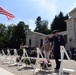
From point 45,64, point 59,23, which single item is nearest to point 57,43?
point 45,64

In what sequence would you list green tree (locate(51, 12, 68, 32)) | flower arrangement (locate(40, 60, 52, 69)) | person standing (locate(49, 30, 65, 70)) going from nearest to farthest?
flower arrangement (locate(40, 60, 52, 69)) < person standing (locate(49, 30, 65, 70)) < green tree (locate(51, 12, 68, 32))

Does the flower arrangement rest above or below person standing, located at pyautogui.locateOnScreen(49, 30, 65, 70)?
below

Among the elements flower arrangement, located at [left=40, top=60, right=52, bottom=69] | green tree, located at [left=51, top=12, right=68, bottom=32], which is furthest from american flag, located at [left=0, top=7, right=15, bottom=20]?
green tree, located at [left=51, top=12, right=68, bottom=32]

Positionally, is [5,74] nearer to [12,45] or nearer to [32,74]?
[32,74]

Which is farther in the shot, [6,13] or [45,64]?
[6,13]

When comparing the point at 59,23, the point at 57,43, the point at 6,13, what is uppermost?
the point at 59,23

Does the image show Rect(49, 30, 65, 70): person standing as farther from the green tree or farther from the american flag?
the green tree

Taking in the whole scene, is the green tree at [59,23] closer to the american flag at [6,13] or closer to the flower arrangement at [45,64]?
the american flag at [6,13]

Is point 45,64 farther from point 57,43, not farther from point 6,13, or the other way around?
point 6,13

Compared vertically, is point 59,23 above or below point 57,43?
above

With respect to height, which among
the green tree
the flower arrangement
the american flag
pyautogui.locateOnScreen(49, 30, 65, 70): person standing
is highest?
the green tree

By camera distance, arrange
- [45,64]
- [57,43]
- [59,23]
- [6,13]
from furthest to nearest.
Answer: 1. [59,23]
2. [6,13]
3. [57,43]
4. [45,64]

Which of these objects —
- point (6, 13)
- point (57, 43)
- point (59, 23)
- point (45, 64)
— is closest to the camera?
point (45, 64)

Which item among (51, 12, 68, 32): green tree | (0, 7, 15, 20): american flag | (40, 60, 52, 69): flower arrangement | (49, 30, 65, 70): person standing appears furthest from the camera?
(51, 12, 68, 32): green tree
